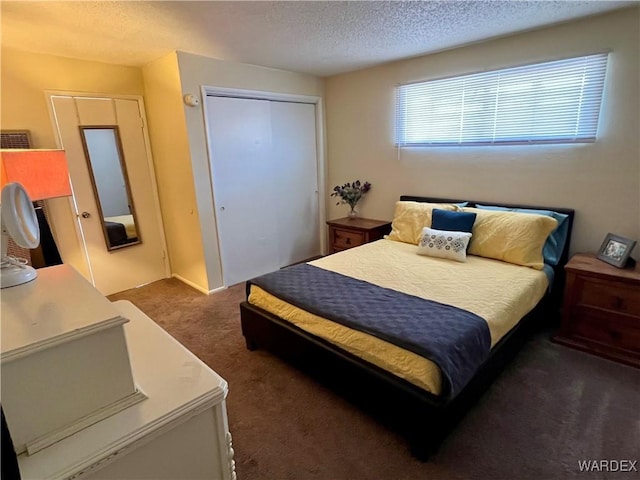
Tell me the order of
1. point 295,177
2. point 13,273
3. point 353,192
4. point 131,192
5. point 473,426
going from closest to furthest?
point 13,273
point 473,426
point 131,192
point 353,192
point 295,177

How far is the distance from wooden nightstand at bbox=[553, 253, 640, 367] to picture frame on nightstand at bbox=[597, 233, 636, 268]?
50 mm

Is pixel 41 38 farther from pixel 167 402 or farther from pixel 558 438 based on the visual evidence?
pixel 558 438

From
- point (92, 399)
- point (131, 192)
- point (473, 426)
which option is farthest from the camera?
point (131, 192)

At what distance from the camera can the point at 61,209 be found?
10.6 feet

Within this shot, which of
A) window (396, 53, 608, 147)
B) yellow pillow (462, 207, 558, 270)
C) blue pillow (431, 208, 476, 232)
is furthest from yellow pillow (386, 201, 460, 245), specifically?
window (396, 53, 608, 147)

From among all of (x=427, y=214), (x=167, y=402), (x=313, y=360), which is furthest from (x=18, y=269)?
(x=427, y=214)

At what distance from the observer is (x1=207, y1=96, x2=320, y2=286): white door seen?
3.51m

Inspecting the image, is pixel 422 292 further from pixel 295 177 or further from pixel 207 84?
pixel 207 84

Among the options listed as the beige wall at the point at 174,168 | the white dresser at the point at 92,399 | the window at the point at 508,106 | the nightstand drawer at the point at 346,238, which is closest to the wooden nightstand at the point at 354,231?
the nightstand drawer at the point at 346,238

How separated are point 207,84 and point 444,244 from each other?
261 cm

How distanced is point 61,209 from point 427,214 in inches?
136

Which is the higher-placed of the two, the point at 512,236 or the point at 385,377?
the point at 512,236

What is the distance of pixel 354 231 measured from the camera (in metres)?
3.82

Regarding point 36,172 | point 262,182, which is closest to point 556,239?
point 262,182
